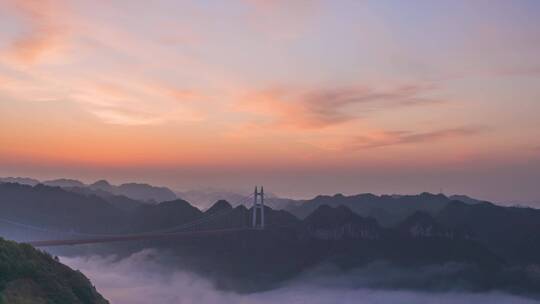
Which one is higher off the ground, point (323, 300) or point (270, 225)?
point (270, 225)

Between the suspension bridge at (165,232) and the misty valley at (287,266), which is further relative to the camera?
the misty valley at (287,266)

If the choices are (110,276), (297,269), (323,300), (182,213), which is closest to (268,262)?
(297,269)

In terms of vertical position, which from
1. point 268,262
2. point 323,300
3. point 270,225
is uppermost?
point 270,225

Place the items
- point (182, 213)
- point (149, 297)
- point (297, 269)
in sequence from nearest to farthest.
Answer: point (149, 297) < point (297, 269) < point (182, 213)

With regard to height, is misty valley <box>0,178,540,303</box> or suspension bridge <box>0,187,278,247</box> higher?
suspension bridge <box>0,187,278,247</box>

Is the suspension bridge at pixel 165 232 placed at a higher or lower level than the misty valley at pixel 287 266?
higher

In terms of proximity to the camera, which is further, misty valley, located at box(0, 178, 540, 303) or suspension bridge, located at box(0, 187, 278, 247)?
misty valley, located at box(0, 178, 540, 303)

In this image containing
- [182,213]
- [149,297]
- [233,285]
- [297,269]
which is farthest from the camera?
[182,213]

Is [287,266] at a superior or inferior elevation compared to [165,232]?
inferior

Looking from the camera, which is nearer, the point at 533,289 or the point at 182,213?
the point at 533,289

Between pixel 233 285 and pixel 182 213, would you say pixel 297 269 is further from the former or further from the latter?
pixel 182 213

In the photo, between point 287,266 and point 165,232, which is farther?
point 287,266
